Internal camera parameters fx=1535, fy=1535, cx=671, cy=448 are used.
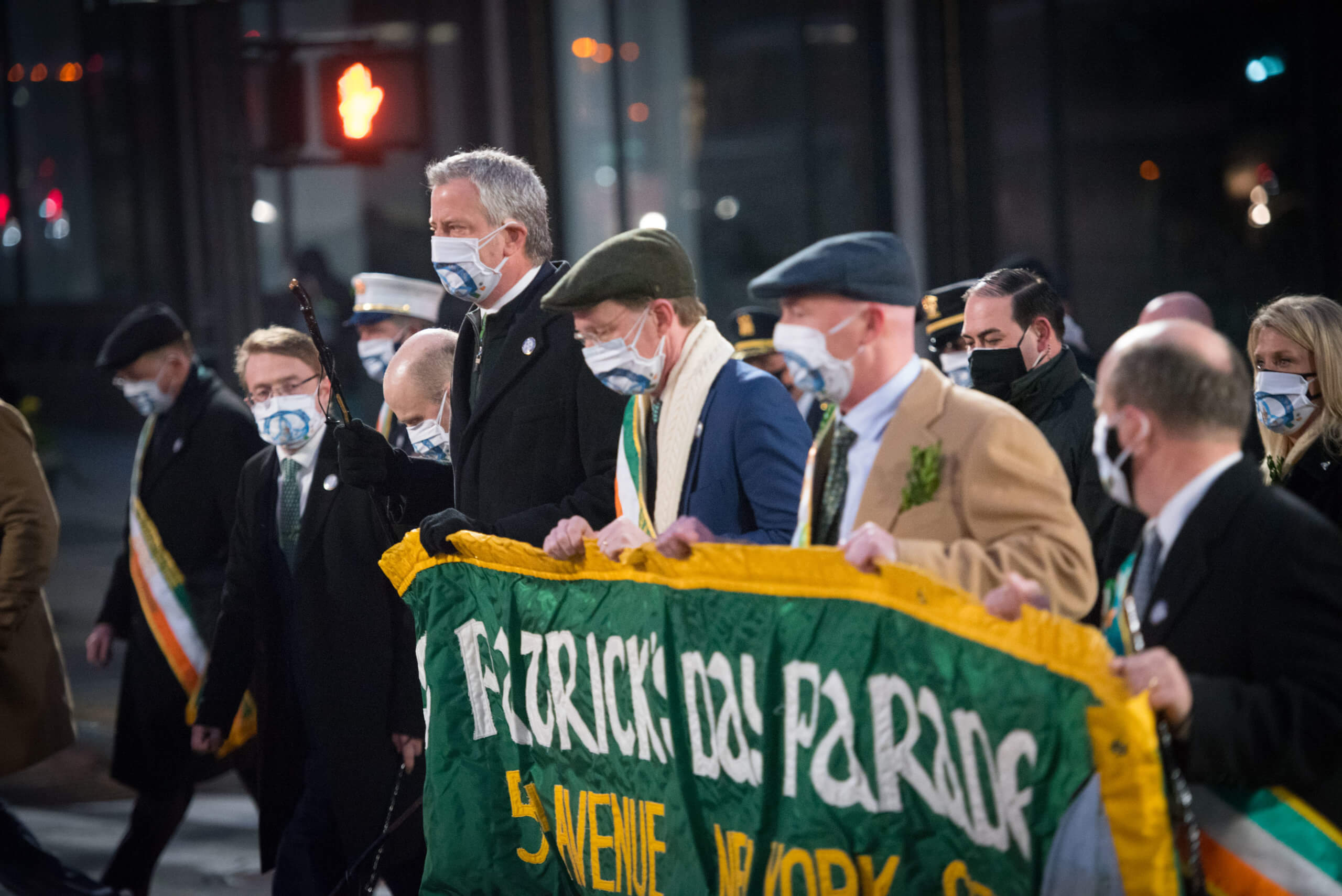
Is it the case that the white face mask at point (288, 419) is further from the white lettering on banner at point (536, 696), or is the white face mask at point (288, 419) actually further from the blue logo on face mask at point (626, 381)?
the blue logo on face mask at point (626, 381)

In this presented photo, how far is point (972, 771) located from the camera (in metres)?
2.80

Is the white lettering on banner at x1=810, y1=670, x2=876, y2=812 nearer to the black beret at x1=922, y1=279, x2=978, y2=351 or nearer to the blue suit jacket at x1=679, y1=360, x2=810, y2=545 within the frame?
the blue suit jacket at x1=679, y1=360, x2=810, y2=545

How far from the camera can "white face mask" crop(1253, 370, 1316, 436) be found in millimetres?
4414

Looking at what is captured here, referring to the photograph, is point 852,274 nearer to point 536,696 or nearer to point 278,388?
point 536,696

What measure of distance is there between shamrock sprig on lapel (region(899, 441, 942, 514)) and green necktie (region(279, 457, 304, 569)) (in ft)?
9.00

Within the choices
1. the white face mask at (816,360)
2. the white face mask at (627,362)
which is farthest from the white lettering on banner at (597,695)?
the white face mask at (816,360)

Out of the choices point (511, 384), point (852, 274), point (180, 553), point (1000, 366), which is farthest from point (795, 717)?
point (180, 553)

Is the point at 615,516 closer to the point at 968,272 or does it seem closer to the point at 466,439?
the point at 466,439

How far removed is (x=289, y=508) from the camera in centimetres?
524

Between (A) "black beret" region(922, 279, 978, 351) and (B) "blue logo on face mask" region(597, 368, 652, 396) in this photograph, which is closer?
(B) "blue logo on face mask" region(597, 368, 652, 396)

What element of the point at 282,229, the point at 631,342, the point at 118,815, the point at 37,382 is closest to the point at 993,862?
the point at 631,342

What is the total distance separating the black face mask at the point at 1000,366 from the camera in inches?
185

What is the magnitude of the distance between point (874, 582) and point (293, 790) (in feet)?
9.56

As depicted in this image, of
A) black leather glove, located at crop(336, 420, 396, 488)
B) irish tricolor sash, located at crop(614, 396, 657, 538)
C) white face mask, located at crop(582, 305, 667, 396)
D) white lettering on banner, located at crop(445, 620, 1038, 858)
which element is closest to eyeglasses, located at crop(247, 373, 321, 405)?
black leather glove, located at crop(336, 420, 396, 488)
